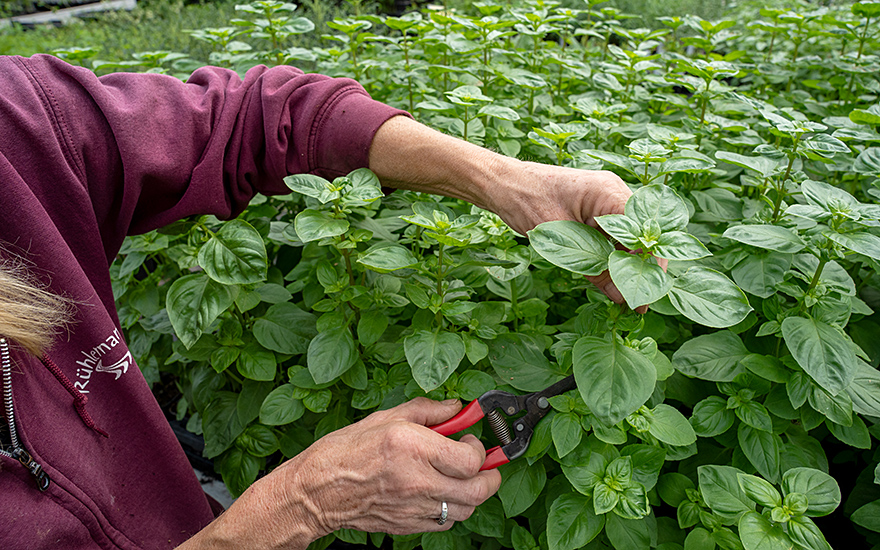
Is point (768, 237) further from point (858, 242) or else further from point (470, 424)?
point (470, 424)

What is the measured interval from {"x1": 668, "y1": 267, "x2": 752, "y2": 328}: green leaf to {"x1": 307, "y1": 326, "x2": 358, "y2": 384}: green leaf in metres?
0.61

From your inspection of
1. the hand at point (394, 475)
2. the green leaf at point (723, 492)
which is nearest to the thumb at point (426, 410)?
the hand at point (394, 475)

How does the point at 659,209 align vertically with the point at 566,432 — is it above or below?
above

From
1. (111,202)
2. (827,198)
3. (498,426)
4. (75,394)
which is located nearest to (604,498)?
(498,426)

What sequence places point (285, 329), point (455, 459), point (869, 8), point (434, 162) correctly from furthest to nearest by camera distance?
point (869, 8)
point (285, 329)
point (434, 162)
point (455, 459)

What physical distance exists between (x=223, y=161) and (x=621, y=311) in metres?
0.84

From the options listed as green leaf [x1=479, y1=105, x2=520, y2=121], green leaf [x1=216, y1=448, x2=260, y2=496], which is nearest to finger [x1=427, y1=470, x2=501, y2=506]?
green leaf [x1=216, y1=448, x2=260, y2=496]

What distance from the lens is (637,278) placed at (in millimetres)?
760

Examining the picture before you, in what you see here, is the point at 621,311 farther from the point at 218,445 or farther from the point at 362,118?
the point at 218,445

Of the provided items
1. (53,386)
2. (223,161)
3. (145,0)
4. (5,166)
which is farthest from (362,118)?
(145,0)

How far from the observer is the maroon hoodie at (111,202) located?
1.00 m

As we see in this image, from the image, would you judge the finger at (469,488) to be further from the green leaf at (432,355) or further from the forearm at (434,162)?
the forearm at (434,162)

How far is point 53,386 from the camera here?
105cm

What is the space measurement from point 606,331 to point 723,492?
1.10 feet
